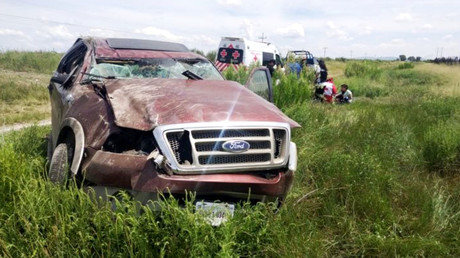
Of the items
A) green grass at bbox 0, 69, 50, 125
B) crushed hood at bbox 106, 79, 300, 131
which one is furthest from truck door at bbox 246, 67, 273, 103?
green grass at bbox 0, 69, 50, 125

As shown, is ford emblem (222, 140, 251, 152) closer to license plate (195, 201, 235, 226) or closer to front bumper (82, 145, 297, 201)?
front bumper (82, 145, 297, 201)

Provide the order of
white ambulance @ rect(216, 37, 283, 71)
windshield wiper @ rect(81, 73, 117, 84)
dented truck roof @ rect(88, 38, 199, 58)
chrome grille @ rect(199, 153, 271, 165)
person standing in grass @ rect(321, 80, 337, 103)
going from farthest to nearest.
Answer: white ambulance @ rect(216, 37, 283, 71) < person standing in grass @ rect(321, 80, 337, 103) < dented truck roof @ rect(88, 38, 199, 58) < windshield wiper @ rect(81, 73, 117, 84) < chrome grille @ rect(199, 153, 271, 165)

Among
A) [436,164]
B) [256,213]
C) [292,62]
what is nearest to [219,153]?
[256,213]

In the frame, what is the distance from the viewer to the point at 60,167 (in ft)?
10.5

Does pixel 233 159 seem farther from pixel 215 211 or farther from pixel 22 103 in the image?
pixel 22 103

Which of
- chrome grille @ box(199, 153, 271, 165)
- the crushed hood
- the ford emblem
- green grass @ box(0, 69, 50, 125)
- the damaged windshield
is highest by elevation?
the damaged windshield

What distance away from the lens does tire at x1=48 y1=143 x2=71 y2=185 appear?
3104 millimetres

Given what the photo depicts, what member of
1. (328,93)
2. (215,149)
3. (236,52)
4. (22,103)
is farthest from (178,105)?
(236,52)

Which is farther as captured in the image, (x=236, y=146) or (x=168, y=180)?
(x=236, y=146)

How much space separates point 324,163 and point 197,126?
87.8 inches

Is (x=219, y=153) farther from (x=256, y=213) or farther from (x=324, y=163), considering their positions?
(x=324, y=163)

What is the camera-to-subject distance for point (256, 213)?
8.89ft

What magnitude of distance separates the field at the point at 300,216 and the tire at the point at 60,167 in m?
0.10

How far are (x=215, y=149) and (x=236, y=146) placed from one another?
16 centimetres
